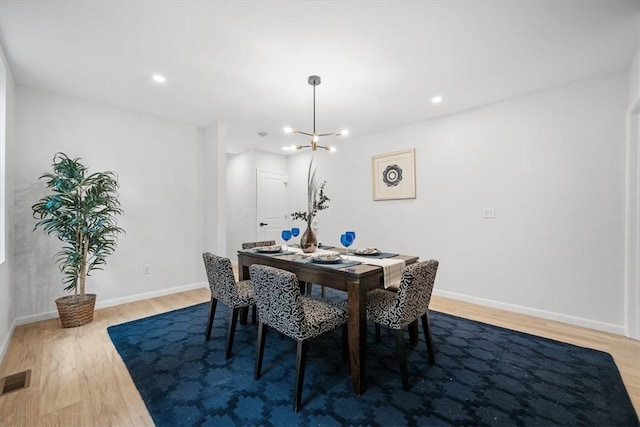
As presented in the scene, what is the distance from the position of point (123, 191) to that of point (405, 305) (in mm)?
3744

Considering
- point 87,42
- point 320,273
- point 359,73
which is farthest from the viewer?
point 359,73

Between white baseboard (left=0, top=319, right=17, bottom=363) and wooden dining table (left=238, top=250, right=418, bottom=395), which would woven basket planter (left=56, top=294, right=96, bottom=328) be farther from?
wooden dining table (left=238, top=250, right=418, bottom=395)

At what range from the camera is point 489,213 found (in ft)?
11.4

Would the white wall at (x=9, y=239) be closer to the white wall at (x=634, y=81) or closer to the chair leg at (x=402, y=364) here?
the chair leg at (x=402, y=364)

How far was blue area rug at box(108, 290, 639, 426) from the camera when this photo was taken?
1.58 meters

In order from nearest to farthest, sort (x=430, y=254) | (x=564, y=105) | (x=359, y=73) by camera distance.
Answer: (x=359, y=73), (x=564, y=105), (x=430, y=254)

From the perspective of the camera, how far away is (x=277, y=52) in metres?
2.36

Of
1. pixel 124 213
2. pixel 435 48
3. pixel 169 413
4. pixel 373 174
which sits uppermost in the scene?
pixel 435 48

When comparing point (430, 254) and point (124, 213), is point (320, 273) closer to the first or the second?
point (430, 254)

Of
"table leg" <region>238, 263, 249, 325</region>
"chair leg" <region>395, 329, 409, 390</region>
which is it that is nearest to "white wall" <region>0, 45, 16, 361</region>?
"table leg" <region>238, 263, 249, 325</region>

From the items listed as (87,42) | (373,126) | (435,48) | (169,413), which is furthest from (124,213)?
(435,48)

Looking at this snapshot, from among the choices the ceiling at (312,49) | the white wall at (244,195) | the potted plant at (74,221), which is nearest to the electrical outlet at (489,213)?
the ceiling at (312,49)

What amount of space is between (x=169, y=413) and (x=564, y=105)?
4432 millimetres

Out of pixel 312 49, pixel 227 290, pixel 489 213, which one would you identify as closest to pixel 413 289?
pixel 227 290
